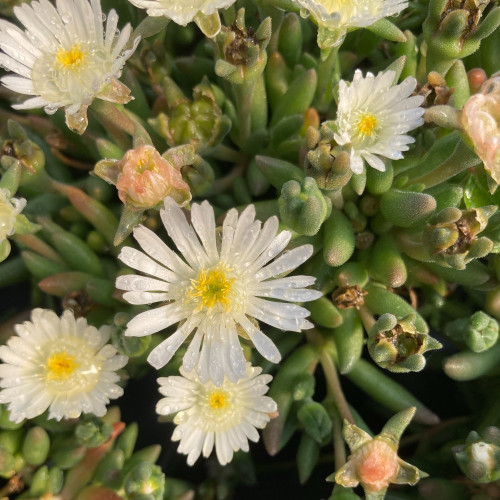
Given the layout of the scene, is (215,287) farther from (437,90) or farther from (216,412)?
(437,90)

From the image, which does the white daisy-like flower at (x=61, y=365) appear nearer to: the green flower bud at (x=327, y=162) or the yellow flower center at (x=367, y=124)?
the green flower bud at (x=327, y=162)

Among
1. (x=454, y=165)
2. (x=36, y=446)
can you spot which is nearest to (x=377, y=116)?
(x=454, y=165)

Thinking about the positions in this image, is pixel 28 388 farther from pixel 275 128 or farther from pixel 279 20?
pixel 279 20

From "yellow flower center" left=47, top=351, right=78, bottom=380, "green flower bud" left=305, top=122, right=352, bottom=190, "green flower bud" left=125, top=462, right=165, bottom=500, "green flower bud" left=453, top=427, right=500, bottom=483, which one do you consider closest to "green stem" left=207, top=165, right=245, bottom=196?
"green flower bud" left=305, top=122, right=352, bottom=190

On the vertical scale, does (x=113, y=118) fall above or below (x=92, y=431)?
above

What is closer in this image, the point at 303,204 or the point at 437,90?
the point at 303,204

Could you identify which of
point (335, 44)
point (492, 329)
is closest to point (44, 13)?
point (335, 44)
